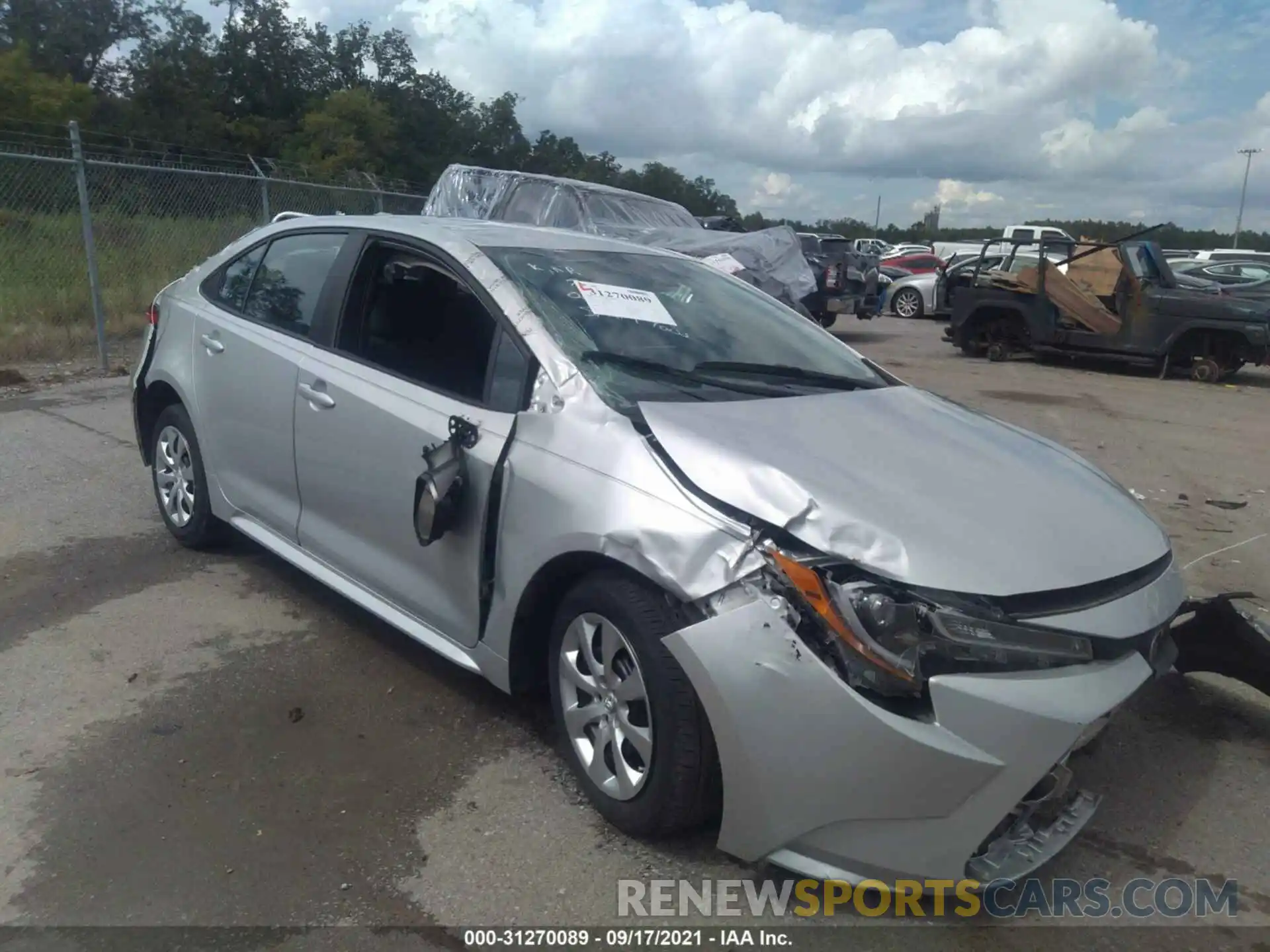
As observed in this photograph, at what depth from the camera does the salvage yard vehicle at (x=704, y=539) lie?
245cm

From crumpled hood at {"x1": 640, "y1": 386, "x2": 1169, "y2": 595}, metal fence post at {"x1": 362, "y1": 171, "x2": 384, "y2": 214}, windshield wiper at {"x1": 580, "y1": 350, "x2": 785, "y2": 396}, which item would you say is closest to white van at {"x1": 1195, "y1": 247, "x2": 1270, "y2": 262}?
metal fence post at {"x1": 362, "y1": 171, "x2": 384, "y2": 214}

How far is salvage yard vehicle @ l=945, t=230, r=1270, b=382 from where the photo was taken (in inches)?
503

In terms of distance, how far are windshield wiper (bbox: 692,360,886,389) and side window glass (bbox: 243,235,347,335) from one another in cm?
162

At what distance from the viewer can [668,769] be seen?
2.69 m

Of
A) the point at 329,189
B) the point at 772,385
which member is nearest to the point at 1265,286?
the point at 329,189

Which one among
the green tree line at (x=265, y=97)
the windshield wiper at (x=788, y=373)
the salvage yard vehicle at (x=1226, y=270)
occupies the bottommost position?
the windshield wiper at (x=788, y=373)

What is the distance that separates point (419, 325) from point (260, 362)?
3.00 feet

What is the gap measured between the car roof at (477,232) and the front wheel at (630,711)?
59.2 inches

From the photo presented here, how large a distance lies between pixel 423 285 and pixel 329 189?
393 inches

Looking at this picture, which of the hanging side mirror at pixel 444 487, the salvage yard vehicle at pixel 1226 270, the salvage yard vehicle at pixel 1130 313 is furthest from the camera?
the salvage yard vehicle at pixel 1226 270

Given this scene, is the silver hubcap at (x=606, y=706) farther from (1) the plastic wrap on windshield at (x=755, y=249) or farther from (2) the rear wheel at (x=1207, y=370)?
(2) the rear wheel at (x=1207, y=370)

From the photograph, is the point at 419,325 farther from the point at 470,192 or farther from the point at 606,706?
the point at 470,192

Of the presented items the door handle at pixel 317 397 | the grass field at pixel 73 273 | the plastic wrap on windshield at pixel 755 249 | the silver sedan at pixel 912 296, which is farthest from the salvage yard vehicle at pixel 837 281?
the door handle at pixel 317 397

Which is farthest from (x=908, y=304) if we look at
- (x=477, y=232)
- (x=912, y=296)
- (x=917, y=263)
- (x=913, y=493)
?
(x=913, y=493)
